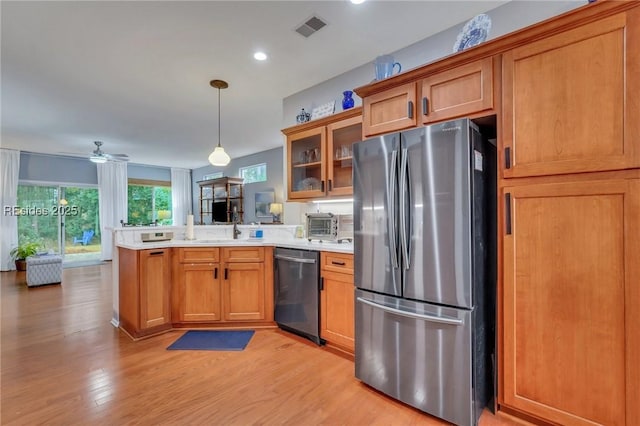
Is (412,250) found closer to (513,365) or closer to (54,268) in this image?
(513,365)

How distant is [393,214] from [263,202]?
5860mm

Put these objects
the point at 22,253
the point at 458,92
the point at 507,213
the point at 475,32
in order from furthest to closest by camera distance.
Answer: the point at 22,253 → the point at 475,32 → the point at 458,92 → the point at 507,213

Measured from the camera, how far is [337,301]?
8.47ft

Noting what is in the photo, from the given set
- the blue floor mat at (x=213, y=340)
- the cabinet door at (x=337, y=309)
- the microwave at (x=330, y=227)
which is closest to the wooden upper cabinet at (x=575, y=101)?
the cabinet door at (x=337, y=309)

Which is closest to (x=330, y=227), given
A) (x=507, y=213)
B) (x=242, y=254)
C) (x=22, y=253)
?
(x=242, y=254)

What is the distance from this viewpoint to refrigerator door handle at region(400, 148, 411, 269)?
1.88 m

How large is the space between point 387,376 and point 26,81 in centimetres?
491

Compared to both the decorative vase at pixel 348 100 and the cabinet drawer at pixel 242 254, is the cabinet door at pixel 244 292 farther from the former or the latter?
the decorative vase at pixel 348 100

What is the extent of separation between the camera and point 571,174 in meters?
1.53

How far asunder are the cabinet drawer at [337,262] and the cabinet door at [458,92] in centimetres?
121

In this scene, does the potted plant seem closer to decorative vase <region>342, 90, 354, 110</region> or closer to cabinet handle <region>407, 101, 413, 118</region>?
decorative vase <region>342, 90, 354, 110</region>

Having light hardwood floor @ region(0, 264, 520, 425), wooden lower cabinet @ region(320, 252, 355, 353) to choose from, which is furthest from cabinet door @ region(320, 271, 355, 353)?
light hardwood floor @ region(0, 264, 520, 425)

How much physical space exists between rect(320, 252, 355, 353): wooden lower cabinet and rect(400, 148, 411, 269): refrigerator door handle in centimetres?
65

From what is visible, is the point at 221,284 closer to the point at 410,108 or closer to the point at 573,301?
the point at 410,108
